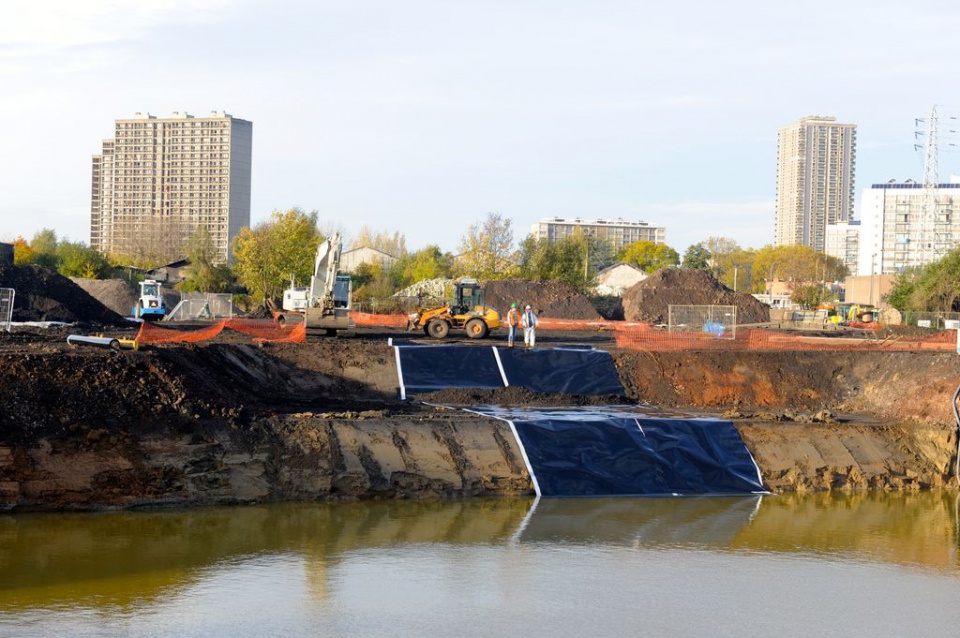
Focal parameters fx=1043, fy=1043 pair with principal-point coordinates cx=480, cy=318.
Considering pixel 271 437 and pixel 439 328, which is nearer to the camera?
pixel 271 437

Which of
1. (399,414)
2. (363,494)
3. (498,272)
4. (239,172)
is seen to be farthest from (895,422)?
(239,172)

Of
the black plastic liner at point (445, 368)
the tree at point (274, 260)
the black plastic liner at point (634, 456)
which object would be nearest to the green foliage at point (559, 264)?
the tree at point (274, 260)

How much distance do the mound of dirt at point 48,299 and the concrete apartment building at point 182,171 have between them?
146 meters

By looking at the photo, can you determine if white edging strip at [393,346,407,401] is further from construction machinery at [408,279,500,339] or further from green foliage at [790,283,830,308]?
green foliage at [790,283,830,308]

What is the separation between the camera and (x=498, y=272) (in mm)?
79688

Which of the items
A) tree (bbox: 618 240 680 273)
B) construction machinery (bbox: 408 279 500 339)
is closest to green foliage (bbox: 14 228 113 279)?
construction machinery (bbox: 408 279 500 339)

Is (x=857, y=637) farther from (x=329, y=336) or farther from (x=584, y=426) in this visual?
(x=329, y=336)

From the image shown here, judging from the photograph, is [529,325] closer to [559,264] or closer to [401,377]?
[401,377]

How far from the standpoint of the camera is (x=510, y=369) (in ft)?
92.4

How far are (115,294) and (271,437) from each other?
46628 mm

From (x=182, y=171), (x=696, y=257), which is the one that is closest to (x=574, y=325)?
(x=696, y=257)

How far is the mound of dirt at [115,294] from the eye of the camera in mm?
60188

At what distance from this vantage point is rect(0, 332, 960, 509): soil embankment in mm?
16797

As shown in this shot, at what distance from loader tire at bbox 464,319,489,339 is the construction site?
462 cm
